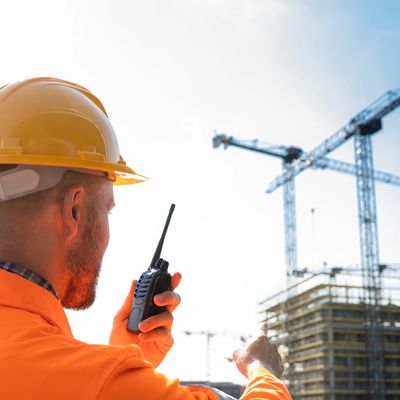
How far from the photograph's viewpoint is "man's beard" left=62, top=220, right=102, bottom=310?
1.26m

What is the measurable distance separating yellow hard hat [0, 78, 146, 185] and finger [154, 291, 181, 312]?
0.32 meters

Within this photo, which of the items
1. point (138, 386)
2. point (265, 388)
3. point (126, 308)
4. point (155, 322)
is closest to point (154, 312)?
point (155, 322)

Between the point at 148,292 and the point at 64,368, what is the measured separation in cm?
58

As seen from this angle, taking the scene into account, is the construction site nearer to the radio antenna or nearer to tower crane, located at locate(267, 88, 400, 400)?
tower crane, located at locate(267, 88, 400, 400)

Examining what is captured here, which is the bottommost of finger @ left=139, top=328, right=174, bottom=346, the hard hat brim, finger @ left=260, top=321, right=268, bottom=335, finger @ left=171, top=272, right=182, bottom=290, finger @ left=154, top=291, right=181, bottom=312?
finger @ left=139, top=328, right=174, bottom=346

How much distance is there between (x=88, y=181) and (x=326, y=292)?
5911cm

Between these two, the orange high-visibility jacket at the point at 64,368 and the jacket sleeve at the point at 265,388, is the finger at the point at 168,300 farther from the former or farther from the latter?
the orange high-visibility jacket at the point at 64,368

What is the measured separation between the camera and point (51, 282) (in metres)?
1.21

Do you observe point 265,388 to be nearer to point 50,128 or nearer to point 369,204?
point 50,128

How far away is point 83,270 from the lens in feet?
4.21

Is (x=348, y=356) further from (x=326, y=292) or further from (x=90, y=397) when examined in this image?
(x=90, y=397)

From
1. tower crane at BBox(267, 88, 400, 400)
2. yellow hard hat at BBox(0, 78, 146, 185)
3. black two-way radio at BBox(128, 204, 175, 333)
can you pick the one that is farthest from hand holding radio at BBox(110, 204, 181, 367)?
tower crane at BBox(267, 88, 400, 400)

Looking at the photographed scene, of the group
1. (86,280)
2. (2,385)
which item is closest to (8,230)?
(86,280)

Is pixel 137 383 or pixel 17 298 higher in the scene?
pixel 17 298
